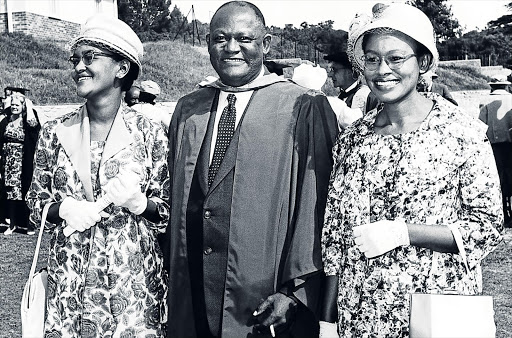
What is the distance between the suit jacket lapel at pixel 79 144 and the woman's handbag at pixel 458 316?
1495 millimetres

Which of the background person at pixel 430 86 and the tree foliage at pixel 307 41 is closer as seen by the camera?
the background person at pixel 430 86

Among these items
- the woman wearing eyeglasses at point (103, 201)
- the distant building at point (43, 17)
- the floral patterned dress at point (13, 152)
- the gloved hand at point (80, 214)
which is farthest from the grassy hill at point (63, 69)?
the gloved hand at point (80, 214)

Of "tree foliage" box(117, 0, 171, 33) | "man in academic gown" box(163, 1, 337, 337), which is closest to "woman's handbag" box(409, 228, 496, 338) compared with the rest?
"man in academic gown" box(163, 1, 337, 337)

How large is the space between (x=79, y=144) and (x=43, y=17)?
25955 millimetres

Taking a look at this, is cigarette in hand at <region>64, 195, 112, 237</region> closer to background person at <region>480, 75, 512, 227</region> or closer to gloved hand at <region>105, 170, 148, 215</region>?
gloved hand at <region>105, 170, 148, 215</region>

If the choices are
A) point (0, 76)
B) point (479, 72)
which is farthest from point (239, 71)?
point (479, 72)

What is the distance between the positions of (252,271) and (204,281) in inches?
9.0

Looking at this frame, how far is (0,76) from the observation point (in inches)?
772

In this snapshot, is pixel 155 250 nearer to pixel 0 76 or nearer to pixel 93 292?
pixel 93 292

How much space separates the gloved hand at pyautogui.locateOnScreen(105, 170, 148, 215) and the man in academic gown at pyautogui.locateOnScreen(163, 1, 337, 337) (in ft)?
0.74

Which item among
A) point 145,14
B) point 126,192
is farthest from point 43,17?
point 126,192

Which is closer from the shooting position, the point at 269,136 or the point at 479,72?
the point at 269,136

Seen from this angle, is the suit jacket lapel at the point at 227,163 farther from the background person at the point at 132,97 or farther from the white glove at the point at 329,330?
the background person at the point at 132,97

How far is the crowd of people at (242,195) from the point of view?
245cm
